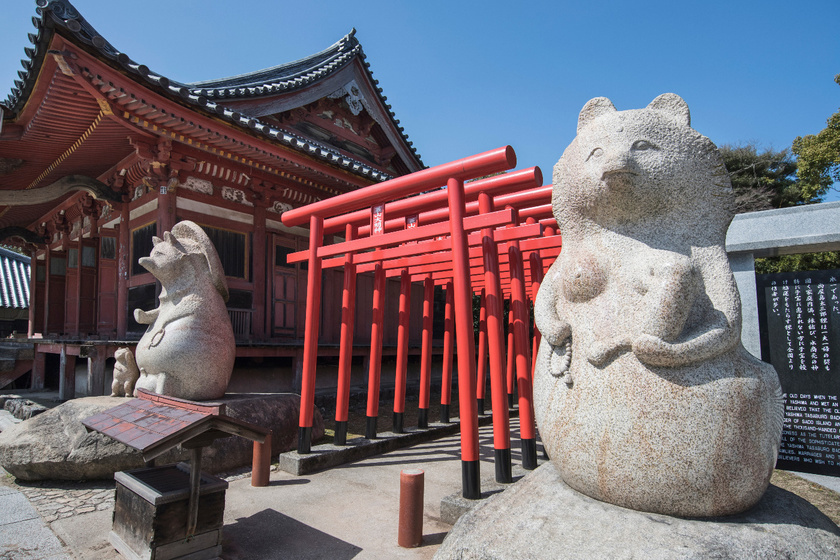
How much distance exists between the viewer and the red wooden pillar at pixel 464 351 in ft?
11.8

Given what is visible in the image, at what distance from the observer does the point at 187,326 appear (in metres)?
5.14

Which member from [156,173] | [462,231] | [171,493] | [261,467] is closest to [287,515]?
[261,467]

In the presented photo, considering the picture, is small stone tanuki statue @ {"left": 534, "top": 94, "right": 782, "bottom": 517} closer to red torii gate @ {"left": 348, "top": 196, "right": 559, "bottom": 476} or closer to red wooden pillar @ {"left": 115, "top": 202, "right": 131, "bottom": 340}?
red torii gate @ {"left": 348, "top": 196, "right": 559, "bottom": 476}

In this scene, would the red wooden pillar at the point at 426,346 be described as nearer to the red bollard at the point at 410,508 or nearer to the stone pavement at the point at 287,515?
A: the stone pavement at the point at 287,515

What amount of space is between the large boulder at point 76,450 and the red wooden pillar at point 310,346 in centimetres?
64

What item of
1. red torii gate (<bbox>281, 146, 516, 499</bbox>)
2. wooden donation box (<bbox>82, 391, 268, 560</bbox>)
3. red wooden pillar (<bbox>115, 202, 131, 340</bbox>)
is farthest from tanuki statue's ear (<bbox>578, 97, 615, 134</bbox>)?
red wooden pillar (<bbox>115, 202, 131, 340</bbox>)

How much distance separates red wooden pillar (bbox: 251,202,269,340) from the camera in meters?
8.18

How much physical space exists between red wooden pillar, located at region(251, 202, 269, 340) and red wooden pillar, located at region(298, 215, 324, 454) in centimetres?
320

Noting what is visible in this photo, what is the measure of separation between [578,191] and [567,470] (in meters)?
1.45

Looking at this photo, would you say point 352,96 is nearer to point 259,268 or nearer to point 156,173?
point 259,268

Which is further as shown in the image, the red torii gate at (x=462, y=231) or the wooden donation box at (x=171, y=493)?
the red torii gate at (x=462, y=231)

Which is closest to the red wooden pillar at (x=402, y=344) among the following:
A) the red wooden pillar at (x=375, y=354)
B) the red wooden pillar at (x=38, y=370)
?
the red wooden pillar at (x=375, y=354)

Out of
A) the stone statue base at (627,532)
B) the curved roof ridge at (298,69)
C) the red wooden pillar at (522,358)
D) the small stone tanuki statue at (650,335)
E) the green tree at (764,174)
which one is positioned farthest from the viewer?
the green tree at (764,174)

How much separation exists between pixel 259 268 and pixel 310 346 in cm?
357
